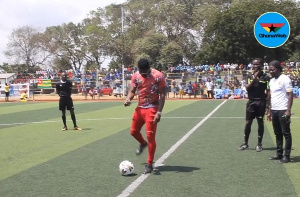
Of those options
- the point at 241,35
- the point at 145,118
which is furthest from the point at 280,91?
the point at 241,35

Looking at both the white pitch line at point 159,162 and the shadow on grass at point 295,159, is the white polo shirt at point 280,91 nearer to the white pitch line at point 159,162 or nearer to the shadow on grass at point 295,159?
the shadow on grass at point 295,159

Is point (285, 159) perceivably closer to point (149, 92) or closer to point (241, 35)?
point (149, 92)

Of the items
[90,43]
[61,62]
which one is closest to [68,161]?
[90,43]

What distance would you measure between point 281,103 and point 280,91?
0.22m

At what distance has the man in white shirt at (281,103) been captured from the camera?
8391 mm

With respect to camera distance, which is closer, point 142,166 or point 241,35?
point 142,166

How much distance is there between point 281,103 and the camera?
848 cm

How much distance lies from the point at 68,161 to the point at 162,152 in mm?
2105

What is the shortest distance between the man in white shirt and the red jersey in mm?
2159

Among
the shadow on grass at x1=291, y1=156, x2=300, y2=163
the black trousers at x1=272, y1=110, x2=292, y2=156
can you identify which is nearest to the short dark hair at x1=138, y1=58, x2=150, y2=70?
the black trousers at x1=272, y1=110, x2=292, y2=156

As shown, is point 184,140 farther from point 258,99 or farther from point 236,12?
point 236,12

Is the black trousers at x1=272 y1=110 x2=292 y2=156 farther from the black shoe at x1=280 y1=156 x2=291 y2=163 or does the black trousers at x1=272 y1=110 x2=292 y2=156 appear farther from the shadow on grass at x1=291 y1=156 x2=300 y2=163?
the shadow on grass at x1=291 y1=156 x2=300 y2=163

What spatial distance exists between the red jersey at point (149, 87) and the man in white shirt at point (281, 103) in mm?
2159

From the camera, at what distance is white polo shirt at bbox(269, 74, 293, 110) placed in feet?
27.7
